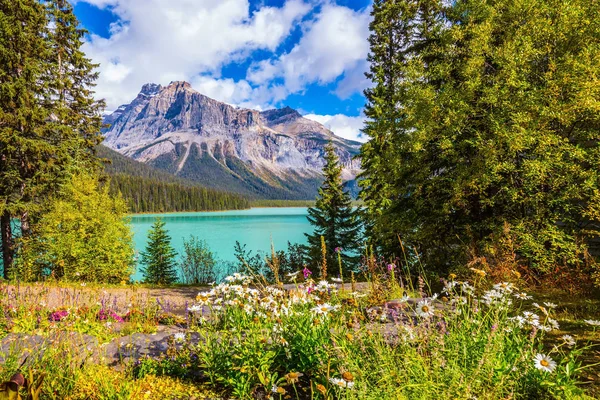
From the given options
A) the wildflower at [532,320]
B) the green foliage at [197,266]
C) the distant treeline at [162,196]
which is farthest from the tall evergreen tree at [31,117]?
the distant treeline at [162,196]

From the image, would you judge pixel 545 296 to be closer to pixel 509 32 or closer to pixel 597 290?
pixel 597 290

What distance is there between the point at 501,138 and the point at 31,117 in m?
19.0

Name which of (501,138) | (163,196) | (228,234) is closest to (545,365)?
(501,138)

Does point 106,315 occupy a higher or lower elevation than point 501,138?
lower

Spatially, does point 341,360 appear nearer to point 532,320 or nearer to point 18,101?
point 532,320

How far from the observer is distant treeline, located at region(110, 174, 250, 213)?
357 ft

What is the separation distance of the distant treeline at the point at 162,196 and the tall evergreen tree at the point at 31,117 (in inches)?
3741

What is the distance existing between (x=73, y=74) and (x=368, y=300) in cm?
2088

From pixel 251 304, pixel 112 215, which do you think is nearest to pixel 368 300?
pixel 251 304

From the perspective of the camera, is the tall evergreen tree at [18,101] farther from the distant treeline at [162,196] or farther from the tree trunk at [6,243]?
Result: the distant treeline at [162,196]

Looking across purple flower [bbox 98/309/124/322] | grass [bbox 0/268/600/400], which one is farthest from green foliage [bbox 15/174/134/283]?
grass [bbox 0/268/600/400]

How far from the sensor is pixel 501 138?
24.5 feet

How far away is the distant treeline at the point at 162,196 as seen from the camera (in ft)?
357

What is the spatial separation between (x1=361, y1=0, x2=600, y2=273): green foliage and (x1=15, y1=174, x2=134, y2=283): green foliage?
12695mm
